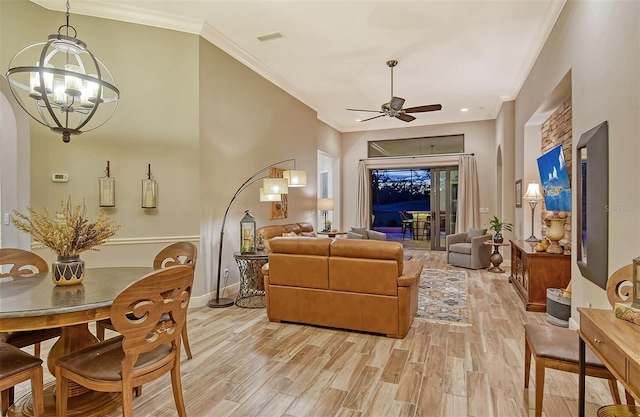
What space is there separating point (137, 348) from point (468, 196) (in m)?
8.39

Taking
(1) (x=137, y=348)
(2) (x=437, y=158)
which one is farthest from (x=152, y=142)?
(2) (x=437, y=158)

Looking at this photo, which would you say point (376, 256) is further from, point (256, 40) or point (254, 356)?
point (256, 40)

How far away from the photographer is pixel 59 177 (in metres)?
3.72

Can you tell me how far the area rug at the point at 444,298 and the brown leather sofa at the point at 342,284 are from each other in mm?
564

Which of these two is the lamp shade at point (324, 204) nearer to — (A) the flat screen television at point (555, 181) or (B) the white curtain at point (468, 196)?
(B) the white curtain at point (468, 196)

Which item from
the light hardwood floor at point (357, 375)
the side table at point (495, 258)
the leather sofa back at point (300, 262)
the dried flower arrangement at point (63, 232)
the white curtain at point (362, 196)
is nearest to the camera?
the dried flower arrangement at point (63, 232)

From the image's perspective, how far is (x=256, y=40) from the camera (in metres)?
4.67

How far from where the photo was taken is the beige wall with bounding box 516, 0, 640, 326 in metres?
2.21

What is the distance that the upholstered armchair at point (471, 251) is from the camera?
6.70m

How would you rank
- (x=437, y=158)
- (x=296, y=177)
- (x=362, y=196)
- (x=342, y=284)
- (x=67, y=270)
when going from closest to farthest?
(x=67, y=270) < (x=342, y=284) < (x=296, y=177) < (x=437, y=158) < (x=362, y=196)

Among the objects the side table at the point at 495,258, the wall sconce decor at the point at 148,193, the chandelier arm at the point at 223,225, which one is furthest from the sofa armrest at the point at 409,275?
the side table at the point at 495,258

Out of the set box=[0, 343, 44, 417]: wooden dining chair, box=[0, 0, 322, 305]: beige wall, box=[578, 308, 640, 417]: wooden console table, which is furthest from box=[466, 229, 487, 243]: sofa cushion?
box=[0, 343, 44, 417]: wooden dining chair

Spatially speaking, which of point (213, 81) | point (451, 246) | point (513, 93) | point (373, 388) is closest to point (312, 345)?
point (373, 388)

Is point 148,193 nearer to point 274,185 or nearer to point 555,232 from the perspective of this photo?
point 274,185
